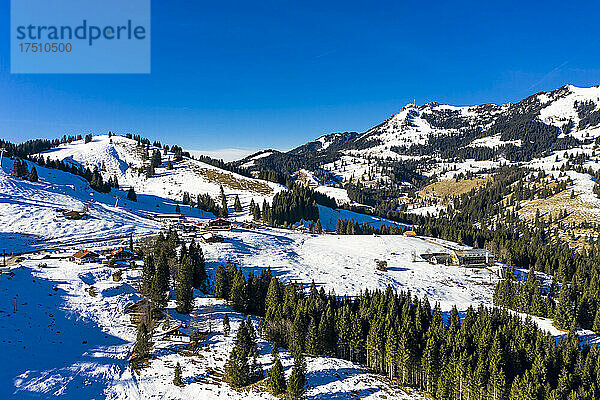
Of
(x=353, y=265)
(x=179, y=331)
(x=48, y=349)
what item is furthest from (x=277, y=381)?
(x=353, y=265)

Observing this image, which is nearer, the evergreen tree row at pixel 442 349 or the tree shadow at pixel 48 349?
the tree shadow at pixel 48 349

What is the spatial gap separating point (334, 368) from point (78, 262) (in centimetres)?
6048

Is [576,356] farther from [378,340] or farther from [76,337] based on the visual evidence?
[76,337]

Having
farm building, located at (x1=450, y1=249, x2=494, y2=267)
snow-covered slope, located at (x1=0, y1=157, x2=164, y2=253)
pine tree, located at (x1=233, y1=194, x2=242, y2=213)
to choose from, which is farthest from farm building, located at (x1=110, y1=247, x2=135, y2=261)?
pine tree, located at (x1=233, y1=194, x2=242, y2=213)

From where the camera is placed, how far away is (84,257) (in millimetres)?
71500

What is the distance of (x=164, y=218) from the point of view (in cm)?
13538

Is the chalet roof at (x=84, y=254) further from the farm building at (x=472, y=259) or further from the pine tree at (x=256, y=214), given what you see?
the farm building at (x=472, y=259)

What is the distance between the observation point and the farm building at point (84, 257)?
70500 millimetres

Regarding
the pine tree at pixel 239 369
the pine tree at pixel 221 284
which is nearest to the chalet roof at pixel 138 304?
the pine tree at pixel 221 284

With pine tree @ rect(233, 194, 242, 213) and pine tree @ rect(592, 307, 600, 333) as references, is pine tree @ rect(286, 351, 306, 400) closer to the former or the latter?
pine tree @ rect(592, 307, 600, 333)

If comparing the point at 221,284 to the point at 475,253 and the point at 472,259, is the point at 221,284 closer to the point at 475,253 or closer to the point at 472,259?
the point at 472,259

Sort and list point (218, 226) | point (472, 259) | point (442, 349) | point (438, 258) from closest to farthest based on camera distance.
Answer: point (442, 349)
point (472, 259)
point (438, 258)
point (218, 226)

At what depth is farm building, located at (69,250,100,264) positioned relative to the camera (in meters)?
70.5

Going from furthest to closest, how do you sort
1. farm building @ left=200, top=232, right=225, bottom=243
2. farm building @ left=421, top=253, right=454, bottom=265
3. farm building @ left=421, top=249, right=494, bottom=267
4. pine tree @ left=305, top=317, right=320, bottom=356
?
farm building @ left=421, top=253, right=454, bottom=265 → farm building @ left=421, top=249, right=494, bottom=267 → farm building @ left=200, top=232, right=225, bottom=243 → pine tree @ left=305, top=317, right=320, bottom=356
